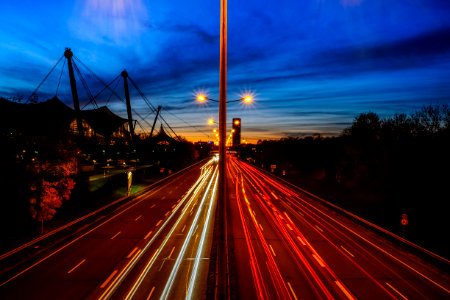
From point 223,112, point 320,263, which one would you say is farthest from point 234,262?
point 223,112

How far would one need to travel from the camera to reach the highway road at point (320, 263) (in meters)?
15.3

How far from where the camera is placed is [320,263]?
18984 mm

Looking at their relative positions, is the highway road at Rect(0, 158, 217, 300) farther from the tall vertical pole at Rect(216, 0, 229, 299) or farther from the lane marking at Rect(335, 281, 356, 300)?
the lane marking at Rect(335, 281, 356, 300)

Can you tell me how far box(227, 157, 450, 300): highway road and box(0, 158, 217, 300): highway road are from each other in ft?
6.78

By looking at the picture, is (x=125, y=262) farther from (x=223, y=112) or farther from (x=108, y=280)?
(x=223, y=112)

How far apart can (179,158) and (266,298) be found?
105m

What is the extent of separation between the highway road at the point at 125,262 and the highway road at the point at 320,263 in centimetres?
207

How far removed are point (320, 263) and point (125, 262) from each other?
9.89 m

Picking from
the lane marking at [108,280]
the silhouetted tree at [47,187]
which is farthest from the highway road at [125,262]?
the silhouetted tree at [47,187]

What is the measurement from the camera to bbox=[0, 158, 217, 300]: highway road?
1509 centimetres

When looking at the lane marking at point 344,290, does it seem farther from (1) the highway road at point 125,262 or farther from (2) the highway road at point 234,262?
(1) the highway road at point 125,262

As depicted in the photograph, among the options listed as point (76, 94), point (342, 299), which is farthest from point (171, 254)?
point (76, 94)

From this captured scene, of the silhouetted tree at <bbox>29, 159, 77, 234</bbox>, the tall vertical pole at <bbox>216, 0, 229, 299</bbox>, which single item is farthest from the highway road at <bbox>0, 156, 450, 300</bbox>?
the silhouetted tree at <bbox>29, 159, 77, 234</bbox>

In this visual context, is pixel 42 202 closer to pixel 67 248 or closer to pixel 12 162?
pixel 12 162
